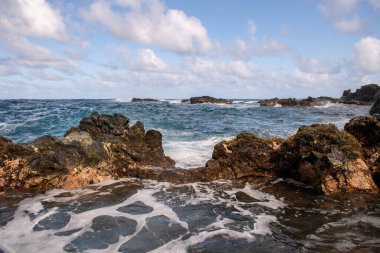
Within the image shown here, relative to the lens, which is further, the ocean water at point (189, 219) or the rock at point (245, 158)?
the rock at point (245, 158)

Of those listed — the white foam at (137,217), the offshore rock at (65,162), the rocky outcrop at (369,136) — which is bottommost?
the white foam at (137,217)

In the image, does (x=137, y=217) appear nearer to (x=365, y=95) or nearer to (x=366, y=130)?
(x=366, y=130)

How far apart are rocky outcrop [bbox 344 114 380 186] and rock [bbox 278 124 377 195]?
18.1 inches

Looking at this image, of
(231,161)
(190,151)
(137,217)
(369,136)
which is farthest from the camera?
(190,151)

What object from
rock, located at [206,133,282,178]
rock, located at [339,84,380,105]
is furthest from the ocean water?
rock, located at [339,84,380,105]

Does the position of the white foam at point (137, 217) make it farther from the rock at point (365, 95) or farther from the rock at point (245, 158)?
the rock at point (365, 95)

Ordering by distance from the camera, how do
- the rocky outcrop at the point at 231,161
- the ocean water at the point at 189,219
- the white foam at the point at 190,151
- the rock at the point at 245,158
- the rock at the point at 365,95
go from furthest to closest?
the rock at the point at 365,95, the white foam at the point at 190,151, the rock at the point at 245,158, the rocky outcrop at the point at 231,161, the ocean water at the point at 189,219

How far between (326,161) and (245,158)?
83.5 inches

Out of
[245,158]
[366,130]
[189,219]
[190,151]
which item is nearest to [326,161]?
[245,158]

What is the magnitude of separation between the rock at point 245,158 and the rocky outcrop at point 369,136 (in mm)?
2185

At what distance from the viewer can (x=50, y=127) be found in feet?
66.5

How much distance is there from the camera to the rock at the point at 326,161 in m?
7.33

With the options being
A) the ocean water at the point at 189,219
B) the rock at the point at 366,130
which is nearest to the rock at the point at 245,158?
the ocean water at the point at 189,219

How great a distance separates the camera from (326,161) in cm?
754
